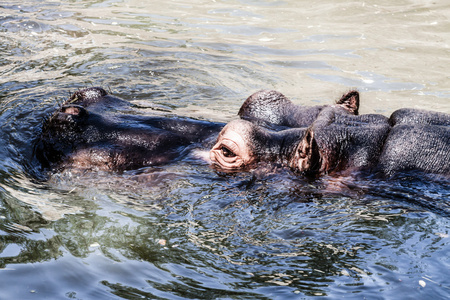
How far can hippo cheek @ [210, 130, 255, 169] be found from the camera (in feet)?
15.7

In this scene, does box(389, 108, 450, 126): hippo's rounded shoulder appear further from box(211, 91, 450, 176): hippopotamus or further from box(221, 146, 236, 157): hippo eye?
box(221, 146, 236, 157): hippo eye

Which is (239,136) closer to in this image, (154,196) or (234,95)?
(154,196)

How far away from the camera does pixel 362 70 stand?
9.55 metres

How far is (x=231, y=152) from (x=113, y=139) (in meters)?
1.04

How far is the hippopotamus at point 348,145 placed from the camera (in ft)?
14.7

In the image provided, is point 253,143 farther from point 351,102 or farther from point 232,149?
point 351,102

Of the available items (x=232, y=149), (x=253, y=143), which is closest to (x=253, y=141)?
(x=253, y=143)

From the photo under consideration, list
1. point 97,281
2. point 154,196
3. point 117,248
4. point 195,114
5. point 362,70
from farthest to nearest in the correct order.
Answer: point 362,70 → point 195,114 → point 154,196 → point 117,248 → point 97,281

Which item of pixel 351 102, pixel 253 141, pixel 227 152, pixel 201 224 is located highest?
pixel 351 102

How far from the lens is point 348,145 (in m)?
4.69

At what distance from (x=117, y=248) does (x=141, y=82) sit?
4832 millimetres

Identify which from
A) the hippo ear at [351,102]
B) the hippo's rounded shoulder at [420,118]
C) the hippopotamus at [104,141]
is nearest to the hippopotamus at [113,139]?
the hippopotamus at [104,141]

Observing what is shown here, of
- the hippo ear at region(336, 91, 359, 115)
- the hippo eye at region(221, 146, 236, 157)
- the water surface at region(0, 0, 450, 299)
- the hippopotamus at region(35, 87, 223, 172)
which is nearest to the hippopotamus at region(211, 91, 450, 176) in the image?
the hippo eye at region(221, 146, 236, 157)

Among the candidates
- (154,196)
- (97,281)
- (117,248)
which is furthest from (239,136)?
(97,281)
